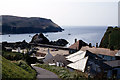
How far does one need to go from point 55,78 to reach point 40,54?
33757 millimetres

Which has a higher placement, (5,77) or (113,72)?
(5,77)

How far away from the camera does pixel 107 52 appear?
3719 cm

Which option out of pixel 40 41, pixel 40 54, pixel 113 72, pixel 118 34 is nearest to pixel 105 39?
pixel 118 34

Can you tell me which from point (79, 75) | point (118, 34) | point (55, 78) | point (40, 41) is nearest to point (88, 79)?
point (79, 75)

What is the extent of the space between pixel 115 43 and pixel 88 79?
31802 millimetres

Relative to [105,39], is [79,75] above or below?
below

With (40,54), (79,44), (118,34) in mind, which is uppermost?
(118,34)

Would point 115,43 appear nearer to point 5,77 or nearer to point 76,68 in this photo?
point 76,68

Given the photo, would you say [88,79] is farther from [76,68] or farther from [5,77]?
[5,77]

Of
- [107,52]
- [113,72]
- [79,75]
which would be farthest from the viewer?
[107,52]

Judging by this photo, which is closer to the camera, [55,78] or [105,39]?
[55,78]

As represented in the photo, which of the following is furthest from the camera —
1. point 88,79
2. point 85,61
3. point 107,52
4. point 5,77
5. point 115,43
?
point 115,43

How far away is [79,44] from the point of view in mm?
45312

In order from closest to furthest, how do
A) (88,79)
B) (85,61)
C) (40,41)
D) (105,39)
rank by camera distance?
(88,79)
(85,61)
(105,39)
(40,41)
